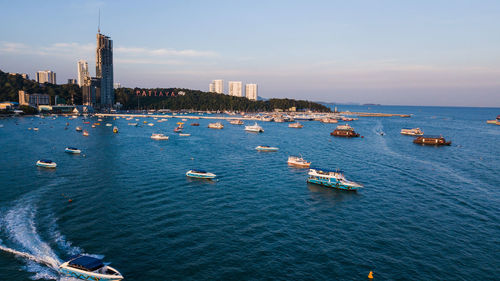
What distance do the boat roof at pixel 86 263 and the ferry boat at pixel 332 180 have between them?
36755mm

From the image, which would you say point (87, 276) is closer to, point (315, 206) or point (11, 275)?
point (11, 275)

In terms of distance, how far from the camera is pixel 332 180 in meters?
50.5

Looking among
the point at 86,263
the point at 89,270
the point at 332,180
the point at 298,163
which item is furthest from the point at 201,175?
the point at 89,270

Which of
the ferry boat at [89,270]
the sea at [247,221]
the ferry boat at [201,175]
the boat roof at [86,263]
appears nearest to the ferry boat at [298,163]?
the sea at [247,221]

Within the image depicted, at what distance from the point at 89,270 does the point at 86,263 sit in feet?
2.66

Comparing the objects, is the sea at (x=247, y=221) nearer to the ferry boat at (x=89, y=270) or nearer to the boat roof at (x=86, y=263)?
the ferry boat at (x=89, y=270)

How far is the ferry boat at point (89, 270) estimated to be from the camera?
23672mm

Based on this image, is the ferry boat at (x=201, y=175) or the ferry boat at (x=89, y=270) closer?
→ the ferry boat at (x=89, y=270)

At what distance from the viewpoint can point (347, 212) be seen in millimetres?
40031

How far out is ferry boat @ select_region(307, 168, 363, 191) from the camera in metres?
49.2

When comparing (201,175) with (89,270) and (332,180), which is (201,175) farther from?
(89,270)

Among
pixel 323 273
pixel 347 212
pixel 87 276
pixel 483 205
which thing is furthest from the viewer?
pixel 483 205

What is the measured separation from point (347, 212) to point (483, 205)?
2153 centimetres

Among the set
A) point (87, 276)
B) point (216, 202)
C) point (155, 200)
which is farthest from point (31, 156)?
point (87, 276)
